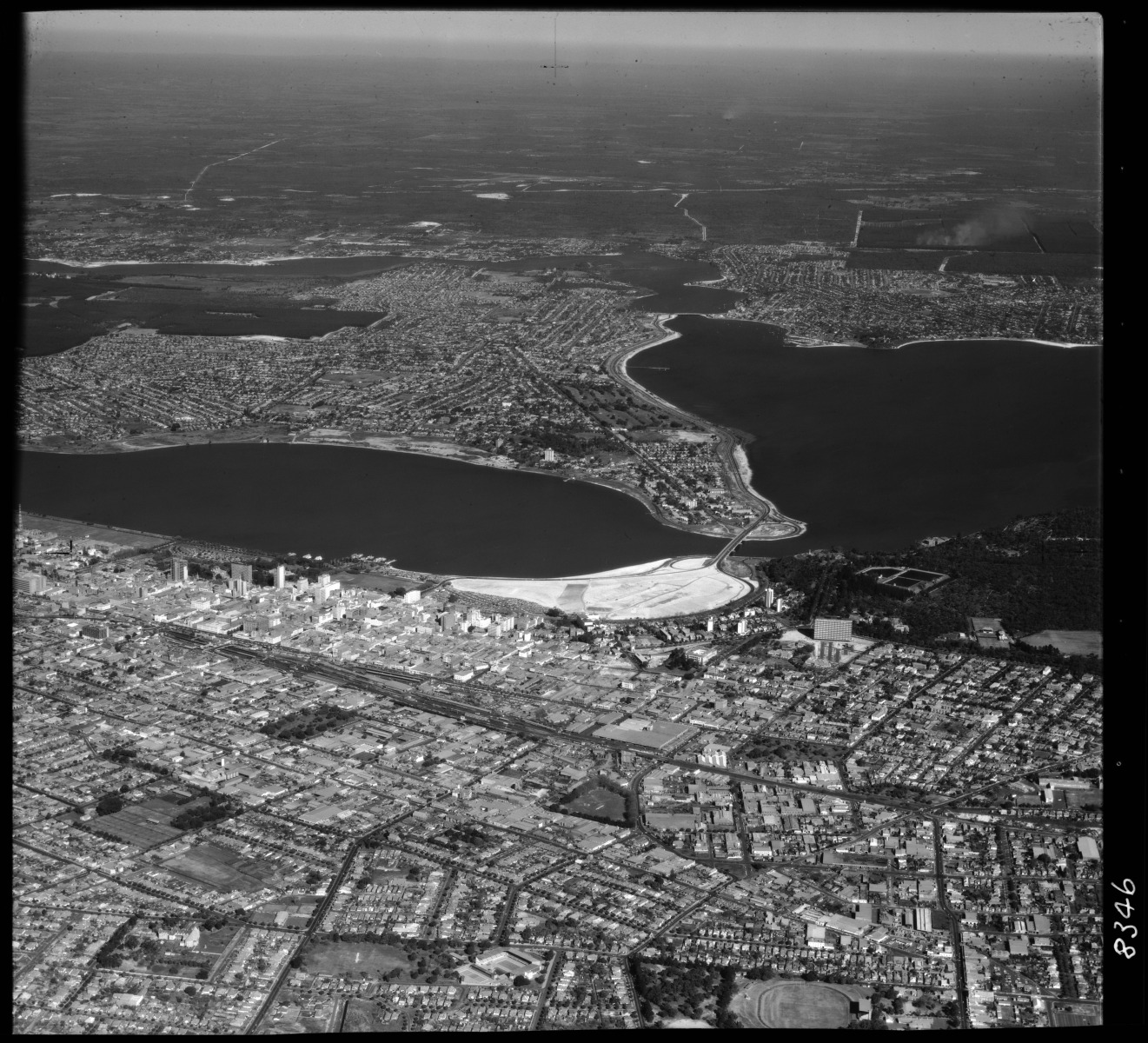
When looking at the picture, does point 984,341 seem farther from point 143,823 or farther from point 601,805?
point 143,823

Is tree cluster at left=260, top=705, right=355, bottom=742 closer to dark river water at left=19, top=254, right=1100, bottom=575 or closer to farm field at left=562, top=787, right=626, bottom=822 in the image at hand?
farm field at left=562, top=787, right=626, bottom=822

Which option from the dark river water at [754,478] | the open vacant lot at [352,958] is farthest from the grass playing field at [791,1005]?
the dark river water at [754,478]

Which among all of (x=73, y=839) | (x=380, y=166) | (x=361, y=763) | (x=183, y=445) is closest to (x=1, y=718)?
(x=73, y=839)

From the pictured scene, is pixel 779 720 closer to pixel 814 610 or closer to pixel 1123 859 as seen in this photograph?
pixel 814 610

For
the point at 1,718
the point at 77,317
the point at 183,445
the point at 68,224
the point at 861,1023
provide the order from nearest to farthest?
the point at 1,718
the point at 861,1023
the point at 183,445
the point at 77,317
the point at 68,224

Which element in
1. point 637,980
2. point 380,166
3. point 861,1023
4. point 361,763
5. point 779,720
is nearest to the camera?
point 861,1023

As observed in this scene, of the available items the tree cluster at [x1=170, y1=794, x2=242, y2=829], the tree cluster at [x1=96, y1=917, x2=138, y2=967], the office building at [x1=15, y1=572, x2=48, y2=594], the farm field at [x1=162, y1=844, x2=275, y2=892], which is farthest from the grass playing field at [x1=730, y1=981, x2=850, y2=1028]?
the office building at [x1=15, y1=572, x2=48, y2=594]

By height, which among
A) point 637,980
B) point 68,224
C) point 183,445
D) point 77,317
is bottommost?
point 637,980
